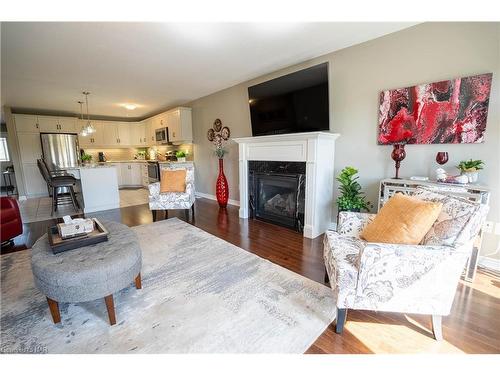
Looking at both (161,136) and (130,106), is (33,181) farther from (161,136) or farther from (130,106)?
(161,136)

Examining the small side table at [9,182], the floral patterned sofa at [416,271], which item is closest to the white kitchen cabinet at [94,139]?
the small side table at [9,182]

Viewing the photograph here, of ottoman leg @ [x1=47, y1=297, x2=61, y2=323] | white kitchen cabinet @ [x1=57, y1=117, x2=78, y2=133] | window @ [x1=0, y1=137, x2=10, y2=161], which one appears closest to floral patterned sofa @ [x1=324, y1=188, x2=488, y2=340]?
ottoman leg @ [x1=47, y1=297, x2=61, y2=323]

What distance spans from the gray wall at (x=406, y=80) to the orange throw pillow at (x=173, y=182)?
2372mm

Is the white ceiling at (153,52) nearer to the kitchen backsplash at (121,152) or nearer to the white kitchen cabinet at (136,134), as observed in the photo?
the kitchen backsplash at (121,152)

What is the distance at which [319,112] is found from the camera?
2.95 metres

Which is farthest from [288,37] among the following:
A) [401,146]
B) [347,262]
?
[347,262]

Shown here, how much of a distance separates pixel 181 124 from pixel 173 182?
2.19 meters

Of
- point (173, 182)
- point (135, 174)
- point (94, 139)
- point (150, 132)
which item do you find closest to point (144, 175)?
point (135, 174)

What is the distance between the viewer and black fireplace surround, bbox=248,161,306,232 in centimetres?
316

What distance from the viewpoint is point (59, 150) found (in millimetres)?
6184

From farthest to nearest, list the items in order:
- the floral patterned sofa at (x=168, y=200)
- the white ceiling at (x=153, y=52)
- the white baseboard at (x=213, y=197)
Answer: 1. the white baseboard at (x=213, y=197)
2. the floral patterned sofa at (x=168, y=200)
3. the white ceiling at (x=153, y=52)

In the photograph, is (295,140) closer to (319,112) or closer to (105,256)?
(319,112)

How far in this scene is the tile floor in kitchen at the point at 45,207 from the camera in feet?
13.6

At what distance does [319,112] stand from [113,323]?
9.96 feet
